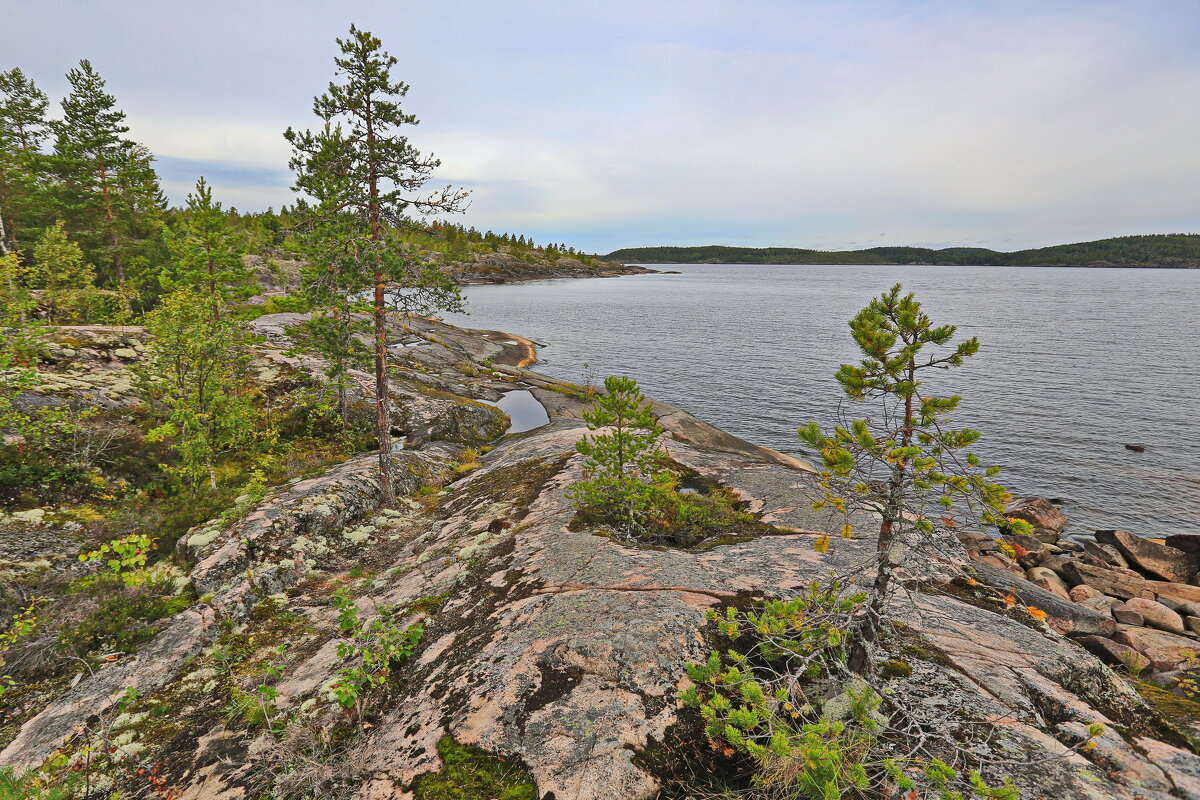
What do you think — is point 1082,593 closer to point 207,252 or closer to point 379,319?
point 379,319

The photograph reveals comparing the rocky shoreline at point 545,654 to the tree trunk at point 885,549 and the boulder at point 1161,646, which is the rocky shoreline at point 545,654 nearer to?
the boulder at point 1161,646

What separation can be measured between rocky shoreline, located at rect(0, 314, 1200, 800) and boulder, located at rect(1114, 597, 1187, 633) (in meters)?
0.05

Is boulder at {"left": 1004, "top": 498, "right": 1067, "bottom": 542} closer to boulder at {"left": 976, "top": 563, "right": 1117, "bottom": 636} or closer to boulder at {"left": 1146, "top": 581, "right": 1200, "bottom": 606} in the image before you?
boulder at {"left": 1146, "top": 581, "right": 1200, "bottom": 606}

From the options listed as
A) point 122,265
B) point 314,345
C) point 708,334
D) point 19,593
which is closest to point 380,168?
point 314,345

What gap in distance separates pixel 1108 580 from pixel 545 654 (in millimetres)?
20371

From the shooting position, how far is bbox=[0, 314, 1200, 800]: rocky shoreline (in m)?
4.66

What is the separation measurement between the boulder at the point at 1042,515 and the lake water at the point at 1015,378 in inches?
30.5

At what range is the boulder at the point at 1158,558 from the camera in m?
16.6

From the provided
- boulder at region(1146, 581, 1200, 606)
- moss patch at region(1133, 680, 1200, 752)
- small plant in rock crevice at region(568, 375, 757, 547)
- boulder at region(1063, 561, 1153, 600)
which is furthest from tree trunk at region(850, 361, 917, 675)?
boulder at region(1146, 581, 1200, 606)

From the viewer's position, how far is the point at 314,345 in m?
19.9

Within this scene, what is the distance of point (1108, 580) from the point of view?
1562 cm

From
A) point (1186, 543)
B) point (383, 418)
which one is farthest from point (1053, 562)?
point (383, 418)

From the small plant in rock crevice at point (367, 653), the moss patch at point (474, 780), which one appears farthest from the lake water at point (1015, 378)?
the moss patch at point (474, 780)

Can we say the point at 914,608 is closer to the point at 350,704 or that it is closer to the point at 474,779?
the point at 474,779
